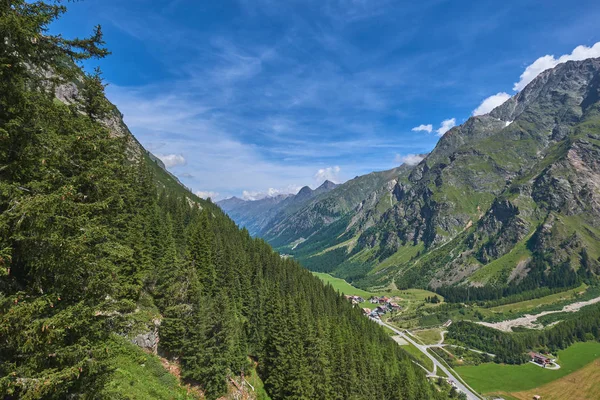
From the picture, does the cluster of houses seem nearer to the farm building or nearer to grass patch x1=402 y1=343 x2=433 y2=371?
the farm building

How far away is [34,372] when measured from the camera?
11.3 m

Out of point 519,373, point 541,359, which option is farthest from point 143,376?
point 541,359

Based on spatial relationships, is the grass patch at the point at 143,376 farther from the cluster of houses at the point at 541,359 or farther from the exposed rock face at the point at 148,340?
the cluster of houses at the point at 541,359

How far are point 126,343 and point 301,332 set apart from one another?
31.1 meters

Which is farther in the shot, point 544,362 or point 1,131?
point 544,362

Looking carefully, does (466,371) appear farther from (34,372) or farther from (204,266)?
(34,372)

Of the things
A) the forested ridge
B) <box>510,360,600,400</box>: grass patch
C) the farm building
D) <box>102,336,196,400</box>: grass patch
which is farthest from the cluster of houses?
the forested ridge

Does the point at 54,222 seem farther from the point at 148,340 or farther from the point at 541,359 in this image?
the point at 541,359

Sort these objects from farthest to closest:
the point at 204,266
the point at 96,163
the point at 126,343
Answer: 1. the point at 204,266
2. the point at 126,343
3. the point at 96,163

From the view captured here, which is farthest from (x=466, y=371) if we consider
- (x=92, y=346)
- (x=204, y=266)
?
(x=92, y=346)

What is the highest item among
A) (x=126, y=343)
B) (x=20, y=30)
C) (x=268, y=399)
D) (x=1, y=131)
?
(x=20, y=30)

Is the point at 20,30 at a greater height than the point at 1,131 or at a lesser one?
greater

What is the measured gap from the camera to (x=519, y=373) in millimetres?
168875

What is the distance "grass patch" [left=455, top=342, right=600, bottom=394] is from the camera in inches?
6102
